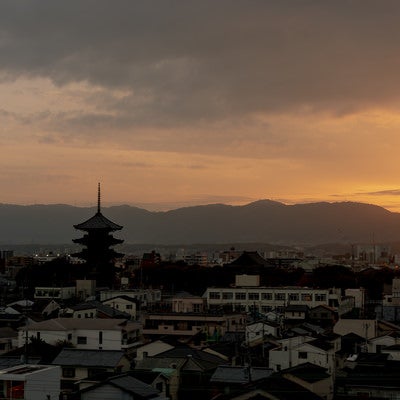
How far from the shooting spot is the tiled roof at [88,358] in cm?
1733

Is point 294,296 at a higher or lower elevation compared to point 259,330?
higher

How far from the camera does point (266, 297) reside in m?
37.8

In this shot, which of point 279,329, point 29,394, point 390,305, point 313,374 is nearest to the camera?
point 29,394

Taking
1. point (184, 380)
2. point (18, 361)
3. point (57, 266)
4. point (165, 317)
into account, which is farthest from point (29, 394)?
point (57, 266)

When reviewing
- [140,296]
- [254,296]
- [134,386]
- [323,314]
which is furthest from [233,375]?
[254,296]

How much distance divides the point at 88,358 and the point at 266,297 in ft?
69.0

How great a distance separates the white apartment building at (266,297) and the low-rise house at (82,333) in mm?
13369

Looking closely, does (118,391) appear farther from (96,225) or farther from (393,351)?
(96,225)

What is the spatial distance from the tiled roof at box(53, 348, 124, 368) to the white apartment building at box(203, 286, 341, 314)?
18.3 m

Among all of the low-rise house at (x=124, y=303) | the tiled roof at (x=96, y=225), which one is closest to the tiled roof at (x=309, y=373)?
the low-rise house at (x=124, y=303)

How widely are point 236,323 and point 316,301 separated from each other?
9231 millimetres

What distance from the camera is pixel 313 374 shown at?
1606cm

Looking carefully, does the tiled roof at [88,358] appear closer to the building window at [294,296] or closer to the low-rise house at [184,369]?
the low-rise house at [184,369]

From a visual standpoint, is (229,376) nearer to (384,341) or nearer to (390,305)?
(384,341)
